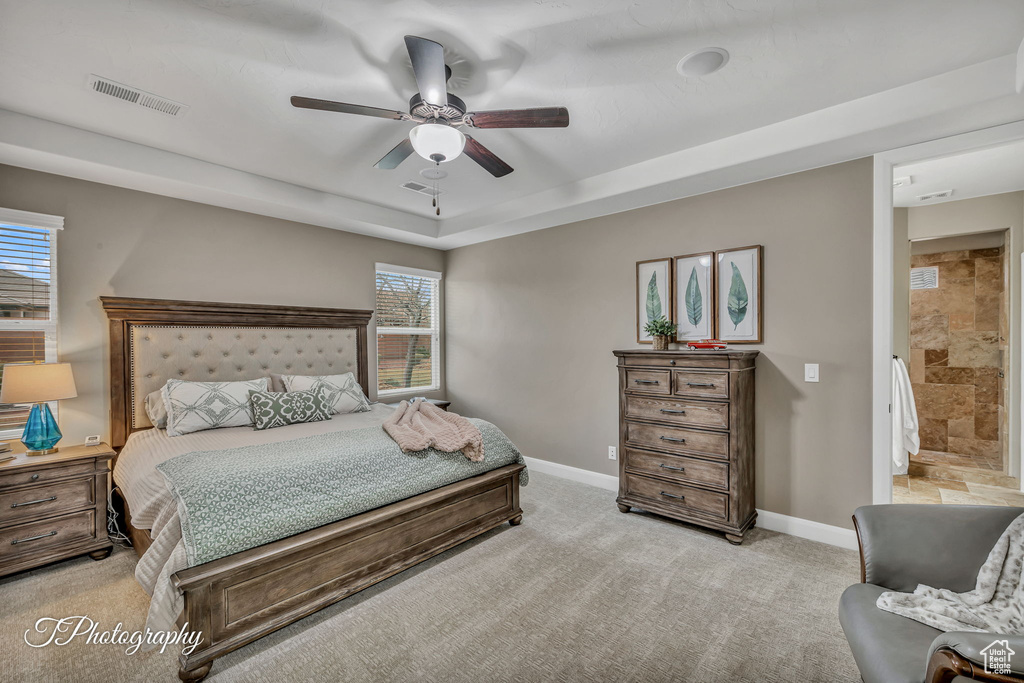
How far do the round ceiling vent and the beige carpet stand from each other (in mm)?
2647

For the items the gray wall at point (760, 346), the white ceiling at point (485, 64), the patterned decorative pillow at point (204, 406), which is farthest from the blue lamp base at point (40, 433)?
the gray wall at point (760, 346)

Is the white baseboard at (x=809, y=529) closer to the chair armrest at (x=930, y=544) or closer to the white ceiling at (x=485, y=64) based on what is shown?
the chair armrest at (x=930, y=544)

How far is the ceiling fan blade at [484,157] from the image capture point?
2406 mm

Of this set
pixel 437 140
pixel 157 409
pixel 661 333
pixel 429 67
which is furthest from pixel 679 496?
pixel 157 409

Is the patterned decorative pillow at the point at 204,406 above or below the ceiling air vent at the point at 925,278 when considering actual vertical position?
below

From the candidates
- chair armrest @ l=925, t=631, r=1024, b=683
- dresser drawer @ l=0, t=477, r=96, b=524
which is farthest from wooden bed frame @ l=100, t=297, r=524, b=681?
chair armrest @ l=925, t=631, r=1024, b=683

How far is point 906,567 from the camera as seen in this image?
5.17 feet

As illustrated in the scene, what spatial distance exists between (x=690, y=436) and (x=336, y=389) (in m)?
2.83

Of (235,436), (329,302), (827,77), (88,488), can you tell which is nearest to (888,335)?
(827,77)

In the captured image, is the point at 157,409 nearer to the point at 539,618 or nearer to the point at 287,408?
the point at 287,408

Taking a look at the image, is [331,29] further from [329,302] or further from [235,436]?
[329,302]

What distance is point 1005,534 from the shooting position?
1473mm

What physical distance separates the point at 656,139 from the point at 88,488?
417 cm

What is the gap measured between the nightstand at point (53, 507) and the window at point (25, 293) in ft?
2.06
